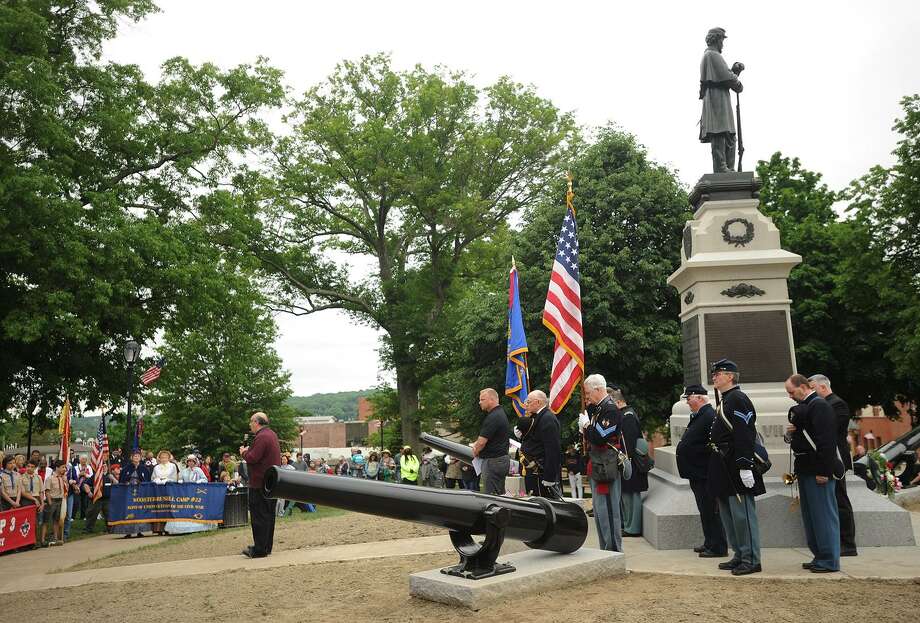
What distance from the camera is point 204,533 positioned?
586 inches

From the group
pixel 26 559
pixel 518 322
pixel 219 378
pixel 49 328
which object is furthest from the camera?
pixel 219 378

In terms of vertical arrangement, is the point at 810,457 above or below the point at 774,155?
below

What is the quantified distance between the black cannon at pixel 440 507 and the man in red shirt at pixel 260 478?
167 inches

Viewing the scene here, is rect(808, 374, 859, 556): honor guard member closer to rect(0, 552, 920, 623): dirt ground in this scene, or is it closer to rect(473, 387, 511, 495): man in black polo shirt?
rect(0, 552, 920, 623): dirt ground

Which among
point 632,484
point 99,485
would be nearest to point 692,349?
point 632,484

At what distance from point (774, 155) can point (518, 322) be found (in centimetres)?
2603

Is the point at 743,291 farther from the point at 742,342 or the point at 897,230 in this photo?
the point at 897,230

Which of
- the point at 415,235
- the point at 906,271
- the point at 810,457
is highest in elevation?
the point at 415,235

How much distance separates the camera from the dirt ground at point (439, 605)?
5.46 meters

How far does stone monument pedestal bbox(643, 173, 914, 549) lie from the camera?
818 cm

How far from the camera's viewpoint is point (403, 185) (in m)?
31.2

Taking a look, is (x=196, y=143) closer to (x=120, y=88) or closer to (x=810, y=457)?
(x=120, y=88)

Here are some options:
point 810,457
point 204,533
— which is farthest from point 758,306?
point 204,533

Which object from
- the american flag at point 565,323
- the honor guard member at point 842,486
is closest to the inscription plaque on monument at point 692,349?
the american flag at point 565,323
